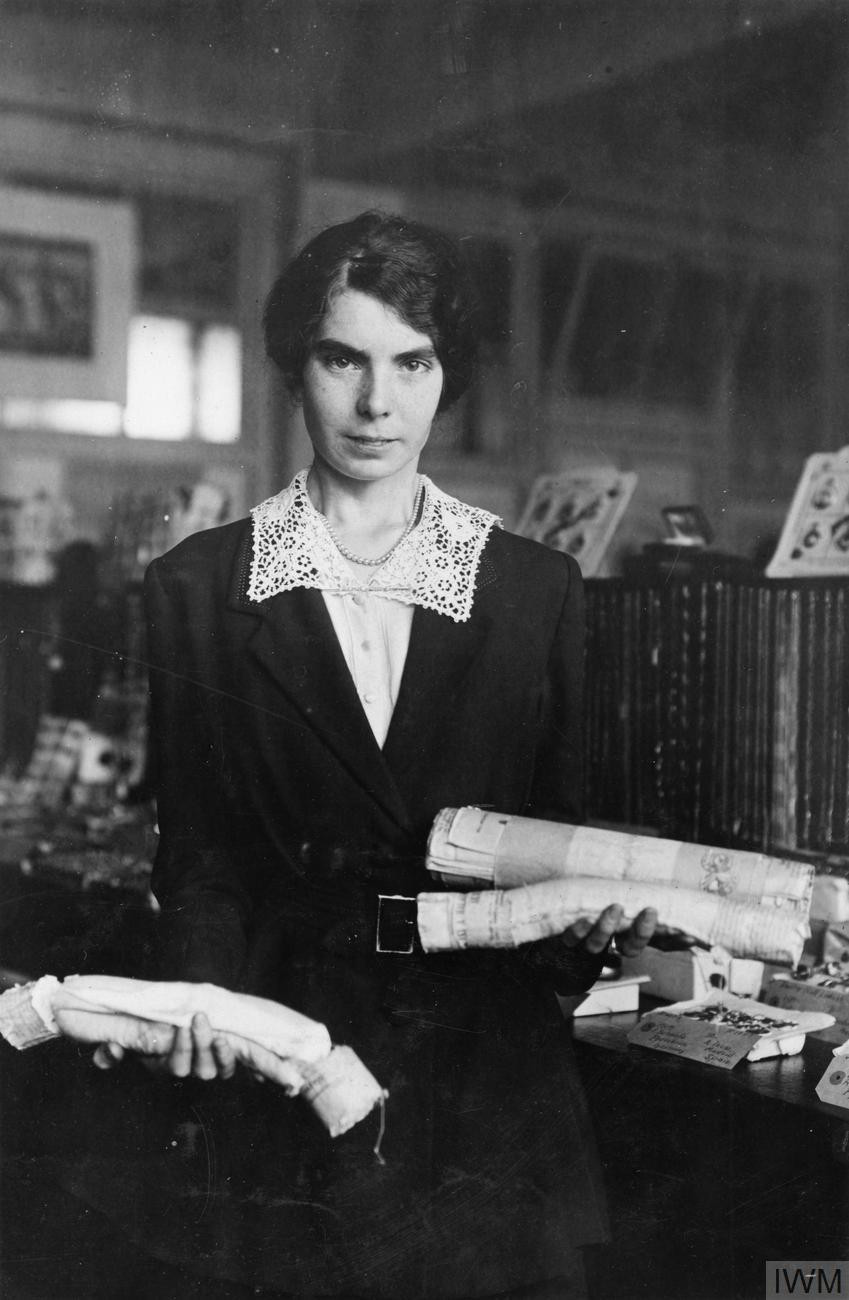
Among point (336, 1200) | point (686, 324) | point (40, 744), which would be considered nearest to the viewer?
point (336, 1200)

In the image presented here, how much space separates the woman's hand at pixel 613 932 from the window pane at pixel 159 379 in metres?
0.90

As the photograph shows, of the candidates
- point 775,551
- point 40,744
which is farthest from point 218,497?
point 775,551

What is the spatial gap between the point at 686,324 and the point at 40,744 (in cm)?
121

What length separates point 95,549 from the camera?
1.93m

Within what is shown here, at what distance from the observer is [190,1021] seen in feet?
5.76

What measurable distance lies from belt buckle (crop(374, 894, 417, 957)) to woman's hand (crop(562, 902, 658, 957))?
0.75 feet

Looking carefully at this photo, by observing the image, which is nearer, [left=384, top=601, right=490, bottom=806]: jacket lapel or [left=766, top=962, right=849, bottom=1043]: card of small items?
[left=384, top=601, right=490, bottom=806]: jacket lapel

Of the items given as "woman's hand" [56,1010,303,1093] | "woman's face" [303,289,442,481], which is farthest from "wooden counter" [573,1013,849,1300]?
"woman's face" [303,289,442,481]

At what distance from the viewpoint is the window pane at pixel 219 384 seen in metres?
1.90

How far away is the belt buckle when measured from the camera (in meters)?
1.90

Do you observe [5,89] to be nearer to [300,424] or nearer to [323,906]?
[300,424]

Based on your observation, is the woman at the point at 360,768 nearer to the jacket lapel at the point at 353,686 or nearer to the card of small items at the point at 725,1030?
the jacket lapel at the point at 353,686

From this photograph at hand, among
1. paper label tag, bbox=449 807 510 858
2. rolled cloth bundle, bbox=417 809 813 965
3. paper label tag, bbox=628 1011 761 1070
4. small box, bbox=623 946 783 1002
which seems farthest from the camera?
small box, bbox=623 946 783 1002

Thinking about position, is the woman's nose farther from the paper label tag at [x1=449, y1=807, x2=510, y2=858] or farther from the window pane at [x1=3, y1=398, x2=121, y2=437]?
the paper label tag at [x1=449, y1=807, x2=510, y2=858]
